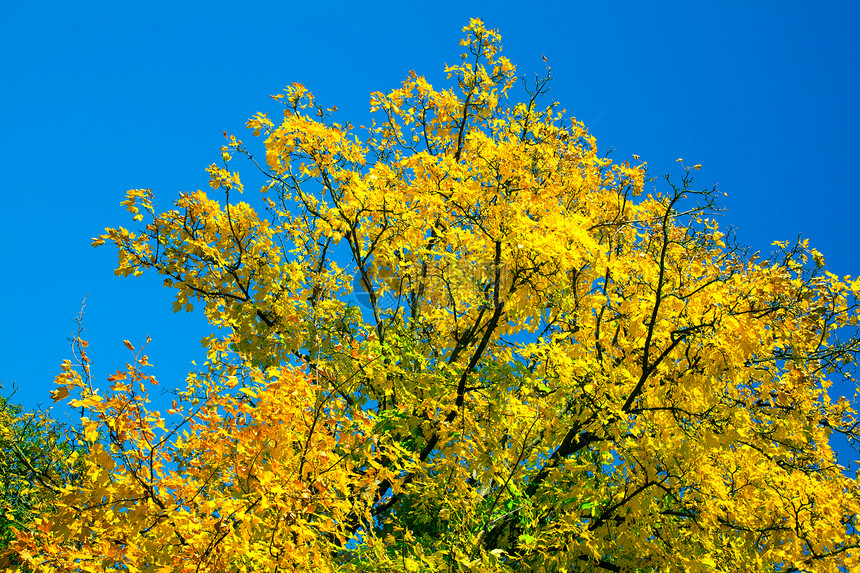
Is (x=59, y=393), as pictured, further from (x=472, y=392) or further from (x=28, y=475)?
(x=28, y=475)

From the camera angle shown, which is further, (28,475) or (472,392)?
(28,475)

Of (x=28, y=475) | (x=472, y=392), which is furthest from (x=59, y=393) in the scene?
(x=28, y=475)

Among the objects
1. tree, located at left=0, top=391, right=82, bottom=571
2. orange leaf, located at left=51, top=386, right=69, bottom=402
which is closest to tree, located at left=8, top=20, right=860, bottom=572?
orange leaf, located at left=51, top=386, right=69, bottom=402

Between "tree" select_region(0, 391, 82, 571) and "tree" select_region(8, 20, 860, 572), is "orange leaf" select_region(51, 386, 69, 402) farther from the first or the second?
"tree" select_region(0, 391, 82, 571)

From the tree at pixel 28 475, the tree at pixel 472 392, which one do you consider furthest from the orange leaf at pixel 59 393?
the tree at pixel 28 475

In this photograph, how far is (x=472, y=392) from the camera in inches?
304

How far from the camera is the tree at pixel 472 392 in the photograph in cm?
499

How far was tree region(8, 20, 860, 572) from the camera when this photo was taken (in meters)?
4.99

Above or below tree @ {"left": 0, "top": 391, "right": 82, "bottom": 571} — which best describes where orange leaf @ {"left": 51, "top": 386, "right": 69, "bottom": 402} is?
below

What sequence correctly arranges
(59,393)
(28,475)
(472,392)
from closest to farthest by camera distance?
(59,393)
(472,392)
(28,475)

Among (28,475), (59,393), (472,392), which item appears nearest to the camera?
(59,393)

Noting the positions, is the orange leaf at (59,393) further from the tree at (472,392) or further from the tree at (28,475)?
the tree at (28,475)

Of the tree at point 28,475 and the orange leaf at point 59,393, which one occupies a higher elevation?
the tree at point 28,475

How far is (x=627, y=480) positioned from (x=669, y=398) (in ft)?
4.19
